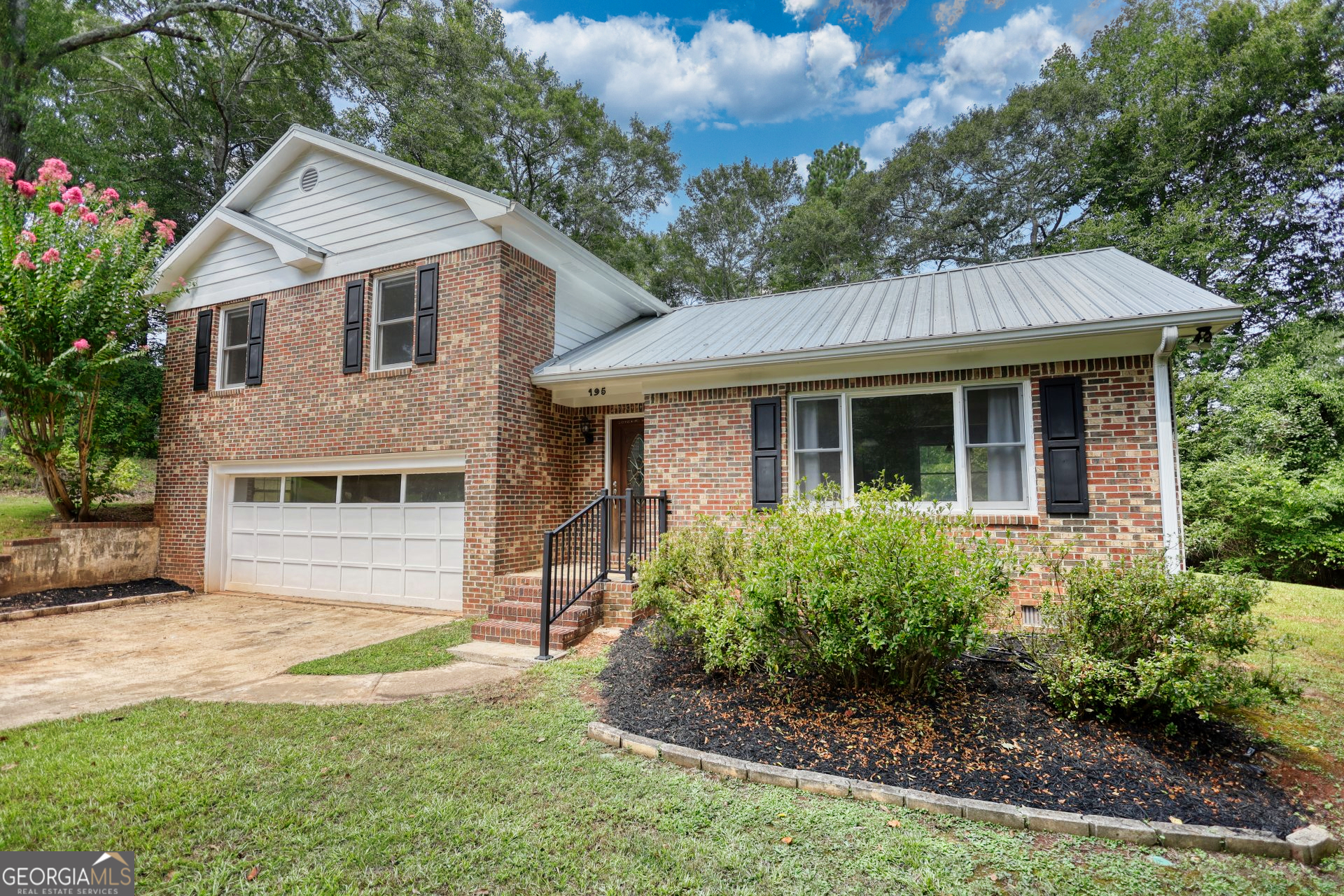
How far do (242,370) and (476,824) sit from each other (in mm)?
10434

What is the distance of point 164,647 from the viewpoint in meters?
6.65

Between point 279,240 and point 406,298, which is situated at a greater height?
point 279,240

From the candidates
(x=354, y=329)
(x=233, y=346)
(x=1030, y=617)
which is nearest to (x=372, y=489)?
(x=354, y=329)

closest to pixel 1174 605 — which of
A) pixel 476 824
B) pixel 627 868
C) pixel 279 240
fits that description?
pixel 627 868

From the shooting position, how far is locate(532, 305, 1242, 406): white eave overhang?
5.51m

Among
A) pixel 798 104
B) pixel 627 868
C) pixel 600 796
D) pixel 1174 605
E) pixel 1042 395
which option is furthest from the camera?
pixel 798 104

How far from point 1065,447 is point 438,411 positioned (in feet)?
24.6

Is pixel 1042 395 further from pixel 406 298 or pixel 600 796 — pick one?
pixel 406 298

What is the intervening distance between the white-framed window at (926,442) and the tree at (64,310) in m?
10.5

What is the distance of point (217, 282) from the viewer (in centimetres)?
1061

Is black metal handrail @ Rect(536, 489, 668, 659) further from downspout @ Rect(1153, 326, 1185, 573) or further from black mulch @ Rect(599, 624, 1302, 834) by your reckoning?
downspout @ Rect(1153, 326, 1185, 573)

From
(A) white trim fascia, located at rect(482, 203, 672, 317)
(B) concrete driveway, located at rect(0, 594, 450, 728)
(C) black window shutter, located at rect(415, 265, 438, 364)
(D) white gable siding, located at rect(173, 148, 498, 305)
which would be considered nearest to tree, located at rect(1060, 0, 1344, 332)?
(A) white trim fascia, located at rect(482, 203, 672, 317)

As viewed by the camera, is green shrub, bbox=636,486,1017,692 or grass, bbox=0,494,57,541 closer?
green shrub, bbox=636,486,1017,692

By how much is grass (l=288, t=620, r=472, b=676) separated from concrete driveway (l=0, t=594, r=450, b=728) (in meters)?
0.30
